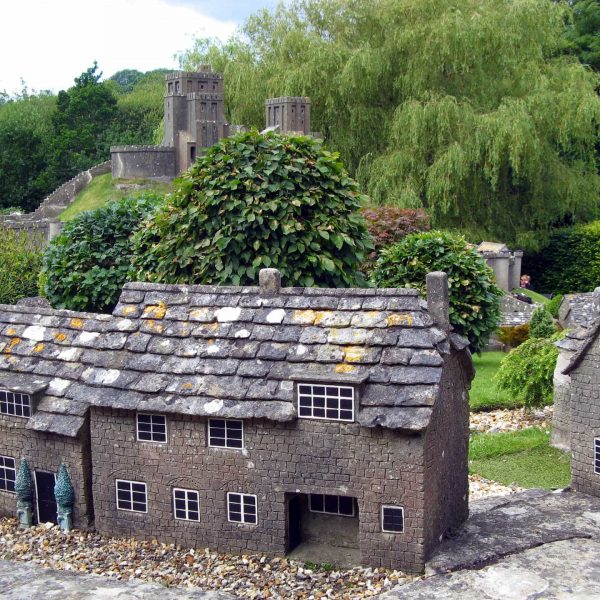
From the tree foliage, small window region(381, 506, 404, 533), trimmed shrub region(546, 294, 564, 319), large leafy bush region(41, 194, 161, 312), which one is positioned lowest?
trimmed shrub region(546, 294, 564, 319)

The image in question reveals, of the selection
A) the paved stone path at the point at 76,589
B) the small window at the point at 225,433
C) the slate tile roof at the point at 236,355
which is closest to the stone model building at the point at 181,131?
the slate tile roof at the point at 236,355

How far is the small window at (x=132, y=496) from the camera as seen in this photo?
16.0m

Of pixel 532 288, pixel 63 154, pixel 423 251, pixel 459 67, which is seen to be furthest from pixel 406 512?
pixel 63 154

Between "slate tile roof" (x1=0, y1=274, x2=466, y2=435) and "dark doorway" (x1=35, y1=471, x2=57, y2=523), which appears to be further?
"dark doorway" (x1=35, y1=471, x2=57, y2=523)

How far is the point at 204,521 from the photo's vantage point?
50.9ft

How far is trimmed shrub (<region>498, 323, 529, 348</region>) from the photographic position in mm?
38156

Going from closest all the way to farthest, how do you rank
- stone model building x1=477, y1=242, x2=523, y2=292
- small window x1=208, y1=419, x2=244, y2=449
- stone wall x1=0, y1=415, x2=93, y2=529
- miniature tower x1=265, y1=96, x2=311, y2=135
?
small window x1=208, y1=419, x2=244, y2=449 → stone wall x1=0, y1=415, x2=93, y2=529 → stone model building x1=477, y1=242, x2=523, y2=292 → miniature tower x1=265, y1=96, x2=311, y2=135

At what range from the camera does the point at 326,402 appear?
14438 mm

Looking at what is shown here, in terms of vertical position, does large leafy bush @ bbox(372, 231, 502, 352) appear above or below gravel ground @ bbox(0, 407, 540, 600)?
above

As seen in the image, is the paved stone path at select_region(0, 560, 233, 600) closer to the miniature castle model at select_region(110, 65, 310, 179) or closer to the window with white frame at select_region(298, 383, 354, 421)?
the window with white frame at select_region(298, 383, 354, 421)

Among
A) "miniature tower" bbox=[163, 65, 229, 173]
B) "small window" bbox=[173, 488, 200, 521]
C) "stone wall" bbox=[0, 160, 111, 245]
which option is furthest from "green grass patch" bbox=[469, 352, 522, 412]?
"stone wall" bbox=[0, 160, 111, 245]

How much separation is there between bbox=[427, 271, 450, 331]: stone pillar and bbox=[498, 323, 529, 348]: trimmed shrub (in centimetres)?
2353

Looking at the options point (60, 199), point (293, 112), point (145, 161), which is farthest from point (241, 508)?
point (60, 199)

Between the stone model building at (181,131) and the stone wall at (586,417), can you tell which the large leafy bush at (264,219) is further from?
the stone model building at (181,131)
